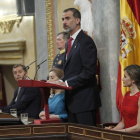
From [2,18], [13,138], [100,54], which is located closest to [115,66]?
[100,54]

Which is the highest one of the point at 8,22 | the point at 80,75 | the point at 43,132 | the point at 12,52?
the point at 8,22

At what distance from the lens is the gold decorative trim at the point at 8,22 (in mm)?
9686

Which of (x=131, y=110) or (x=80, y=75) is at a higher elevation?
(x=80, y=75)

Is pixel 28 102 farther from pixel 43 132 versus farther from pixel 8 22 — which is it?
pixel 8 22

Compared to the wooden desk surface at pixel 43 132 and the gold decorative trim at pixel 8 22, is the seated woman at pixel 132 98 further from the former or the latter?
the gold decorative trim at pixel 8 22

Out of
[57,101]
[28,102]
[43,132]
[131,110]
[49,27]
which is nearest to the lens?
[43,132]

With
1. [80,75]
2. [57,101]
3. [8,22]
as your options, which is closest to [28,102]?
[57,101]

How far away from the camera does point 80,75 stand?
3928 mm

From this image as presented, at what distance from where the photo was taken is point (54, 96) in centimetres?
459

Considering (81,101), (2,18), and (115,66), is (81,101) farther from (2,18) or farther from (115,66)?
(2,18)

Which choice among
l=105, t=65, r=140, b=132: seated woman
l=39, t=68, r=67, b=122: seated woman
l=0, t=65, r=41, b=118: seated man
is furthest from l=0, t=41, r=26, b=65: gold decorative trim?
l=105, t=65, r=140, b=132: seated woman

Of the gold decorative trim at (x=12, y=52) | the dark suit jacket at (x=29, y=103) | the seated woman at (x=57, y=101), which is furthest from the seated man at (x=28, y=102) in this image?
the gold decorative trim at (x=12, y=52)

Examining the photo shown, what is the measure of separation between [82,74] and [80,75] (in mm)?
22

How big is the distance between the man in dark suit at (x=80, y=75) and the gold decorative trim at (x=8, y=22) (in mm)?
5562
